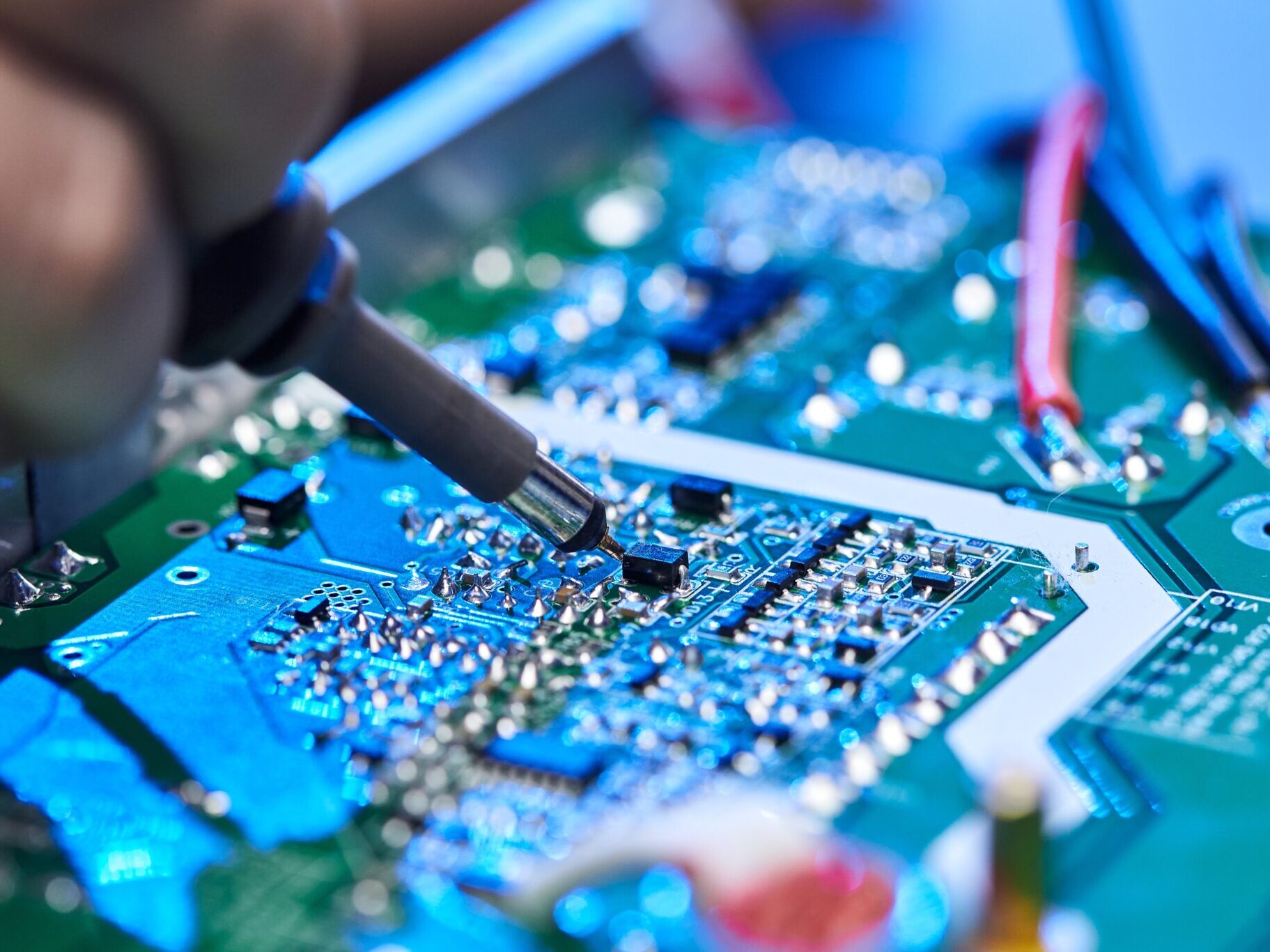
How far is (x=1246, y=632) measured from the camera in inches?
64.6

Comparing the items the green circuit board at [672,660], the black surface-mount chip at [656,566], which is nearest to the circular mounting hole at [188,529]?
the green circuit board at [672,660]

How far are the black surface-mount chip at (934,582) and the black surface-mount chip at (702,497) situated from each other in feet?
0.80

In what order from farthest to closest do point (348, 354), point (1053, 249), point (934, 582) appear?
point (1053, 249) → point (934, 582) → point (348, 354)

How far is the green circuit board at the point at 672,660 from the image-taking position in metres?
1.33

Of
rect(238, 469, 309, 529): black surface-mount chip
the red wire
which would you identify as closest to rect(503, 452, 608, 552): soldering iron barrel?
rect(238, 469, 309, 529): black surface-mount chip

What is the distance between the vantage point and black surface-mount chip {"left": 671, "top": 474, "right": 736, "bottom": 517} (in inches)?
73.9

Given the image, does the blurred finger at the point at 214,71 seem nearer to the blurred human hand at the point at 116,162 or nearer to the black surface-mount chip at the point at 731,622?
the blurred human hand at the point at 116,162

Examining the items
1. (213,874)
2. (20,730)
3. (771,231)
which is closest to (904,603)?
(213,874)

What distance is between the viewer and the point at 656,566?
1.72m

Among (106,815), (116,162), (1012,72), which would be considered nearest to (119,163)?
(116,162)

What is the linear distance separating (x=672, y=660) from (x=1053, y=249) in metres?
1.09

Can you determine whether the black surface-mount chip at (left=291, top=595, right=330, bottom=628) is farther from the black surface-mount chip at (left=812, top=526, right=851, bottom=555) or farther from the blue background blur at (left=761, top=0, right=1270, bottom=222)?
the blue background blur at (left=761, top=0, right=1270, bottom=222)

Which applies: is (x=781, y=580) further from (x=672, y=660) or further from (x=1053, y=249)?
(x=1053, y=249)

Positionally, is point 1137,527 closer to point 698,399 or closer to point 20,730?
point 698,399
